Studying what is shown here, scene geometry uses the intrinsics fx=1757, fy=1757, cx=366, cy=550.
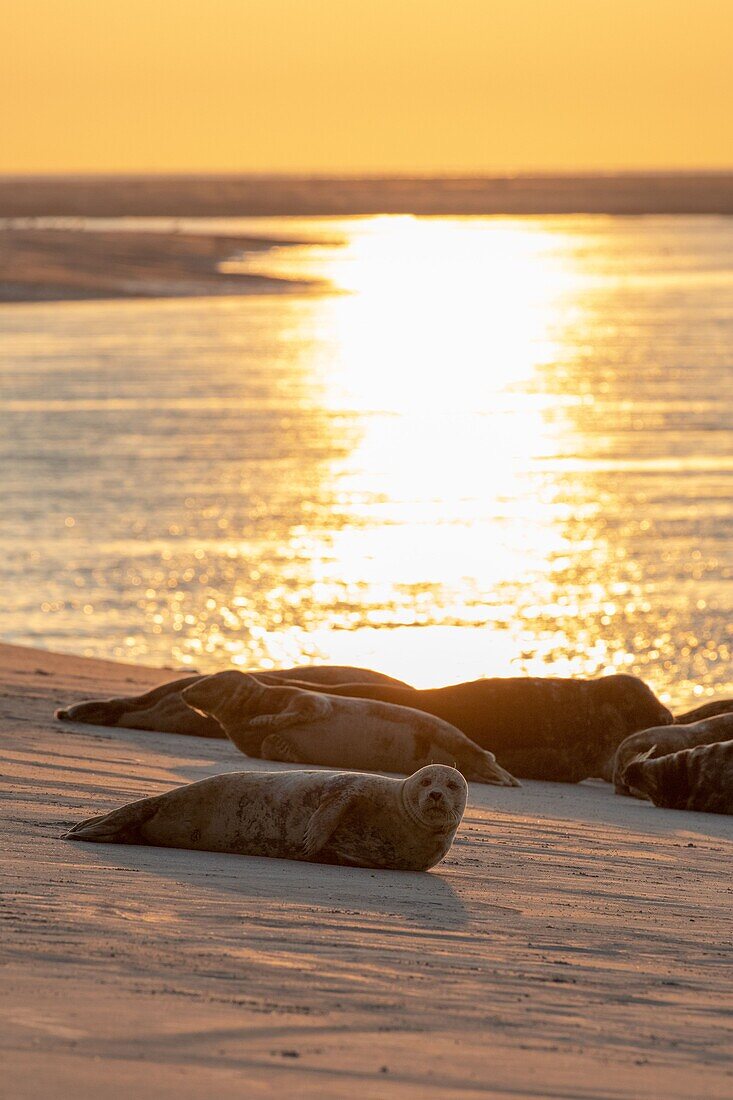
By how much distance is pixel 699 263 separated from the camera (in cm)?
8044

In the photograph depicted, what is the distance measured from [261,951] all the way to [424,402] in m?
28.4

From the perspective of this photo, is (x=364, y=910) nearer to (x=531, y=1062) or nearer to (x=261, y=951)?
(x=261, y=951)

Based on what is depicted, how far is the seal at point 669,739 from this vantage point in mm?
9531

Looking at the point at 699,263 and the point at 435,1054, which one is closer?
the point at 435,1054

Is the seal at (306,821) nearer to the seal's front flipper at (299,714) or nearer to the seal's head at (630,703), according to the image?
the seal's front flipper at (299,714)

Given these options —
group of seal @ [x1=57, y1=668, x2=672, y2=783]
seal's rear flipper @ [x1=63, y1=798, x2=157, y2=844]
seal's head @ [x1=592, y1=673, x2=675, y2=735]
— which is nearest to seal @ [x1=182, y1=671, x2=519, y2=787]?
group of seal @ [x1=57, y1=668, x2=672, y2=783]

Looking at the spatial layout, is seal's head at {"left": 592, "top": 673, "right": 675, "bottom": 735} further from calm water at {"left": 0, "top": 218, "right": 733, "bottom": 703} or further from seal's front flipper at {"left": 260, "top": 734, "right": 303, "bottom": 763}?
calm water at {"left": 0, "top": 218, "right": 733, "bottom": 703}

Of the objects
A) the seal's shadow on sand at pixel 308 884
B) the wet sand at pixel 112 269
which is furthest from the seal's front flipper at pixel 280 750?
the wet sand at pixel 112 269

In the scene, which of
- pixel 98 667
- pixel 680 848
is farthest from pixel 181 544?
pixel 680 848

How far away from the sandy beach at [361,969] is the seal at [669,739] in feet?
6.02

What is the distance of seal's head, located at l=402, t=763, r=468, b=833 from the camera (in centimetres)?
643

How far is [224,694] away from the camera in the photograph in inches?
A: 376

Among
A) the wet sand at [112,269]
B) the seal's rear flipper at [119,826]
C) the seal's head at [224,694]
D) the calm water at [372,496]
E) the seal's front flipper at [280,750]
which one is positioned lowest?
the seal's rear flipper at [119,826]

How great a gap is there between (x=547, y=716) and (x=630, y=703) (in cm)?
50
